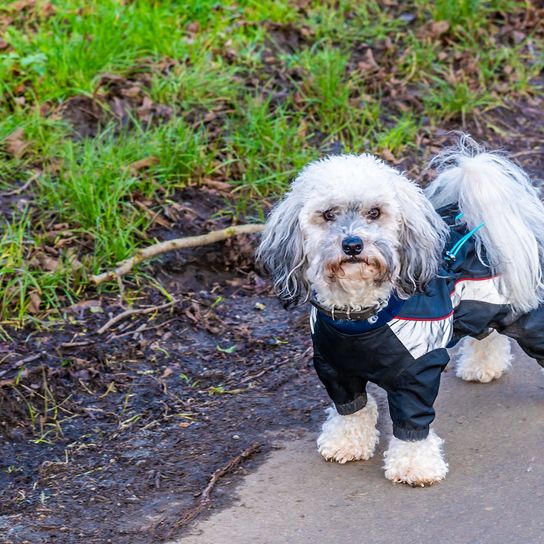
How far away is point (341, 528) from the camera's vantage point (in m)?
3.45

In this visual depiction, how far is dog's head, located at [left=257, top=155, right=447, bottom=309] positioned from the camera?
3413 millimetres

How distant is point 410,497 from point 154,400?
4.19 ft

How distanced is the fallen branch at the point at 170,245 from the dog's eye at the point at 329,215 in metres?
1.73

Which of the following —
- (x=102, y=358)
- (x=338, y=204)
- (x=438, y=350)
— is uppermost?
→ (x=338, y=204)

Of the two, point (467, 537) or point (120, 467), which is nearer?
point (467, 537)

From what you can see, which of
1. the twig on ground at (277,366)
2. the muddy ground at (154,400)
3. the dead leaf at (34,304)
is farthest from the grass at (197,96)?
the twig on ground at (277,366)

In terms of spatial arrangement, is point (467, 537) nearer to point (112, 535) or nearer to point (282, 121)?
point (112, 535)

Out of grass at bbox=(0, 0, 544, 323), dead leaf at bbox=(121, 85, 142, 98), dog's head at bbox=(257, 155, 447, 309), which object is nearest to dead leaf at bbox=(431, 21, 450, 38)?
grass at bbox=(0, 0, 544, 323)

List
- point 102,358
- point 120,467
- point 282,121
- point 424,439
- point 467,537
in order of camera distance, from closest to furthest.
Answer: point 467,537
point 424,439
point 120,467
point 102,358
point 282,121

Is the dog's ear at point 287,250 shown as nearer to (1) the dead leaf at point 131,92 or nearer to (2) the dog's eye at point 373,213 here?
(2) the dog's eye at point 373,213

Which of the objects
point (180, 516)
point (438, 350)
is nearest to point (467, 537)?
point (438, 350)

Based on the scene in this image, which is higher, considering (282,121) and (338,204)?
(338,204)

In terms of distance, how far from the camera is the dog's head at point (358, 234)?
3413mm

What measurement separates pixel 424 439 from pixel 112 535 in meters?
1.13
